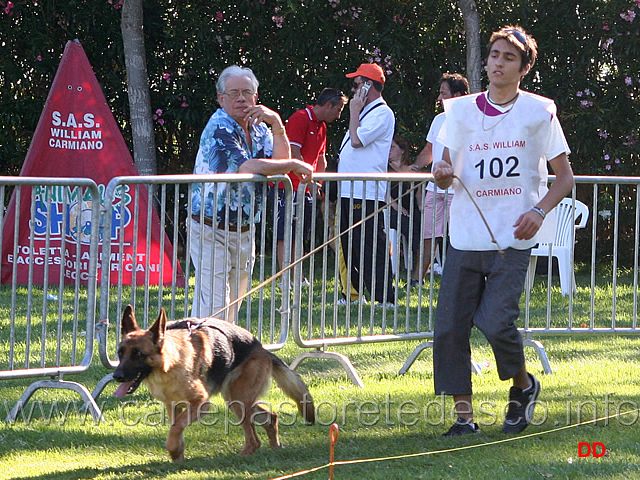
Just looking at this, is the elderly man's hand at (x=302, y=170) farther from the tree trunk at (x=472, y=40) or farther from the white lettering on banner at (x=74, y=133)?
the tree trunk at (x=472, y=40)

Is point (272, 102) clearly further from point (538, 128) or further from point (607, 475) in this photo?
point (607, 475)

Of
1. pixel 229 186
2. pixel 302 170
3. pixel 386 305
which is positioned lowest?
pixel 386 305

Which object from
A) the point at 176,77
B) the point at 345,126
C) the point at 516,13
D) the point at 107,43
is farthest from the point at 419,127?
the point at 107,43

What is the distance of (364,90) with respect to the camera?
987 cm

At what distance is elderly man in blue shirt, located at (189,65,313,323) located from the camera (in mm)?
6238

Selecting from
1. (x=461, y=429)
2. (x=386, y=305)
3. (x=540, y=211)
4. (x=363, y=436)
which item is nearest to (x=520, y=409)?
(x=461, y=429)

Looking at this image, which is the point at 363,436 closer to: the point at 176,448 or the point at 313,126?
the point at 176,448

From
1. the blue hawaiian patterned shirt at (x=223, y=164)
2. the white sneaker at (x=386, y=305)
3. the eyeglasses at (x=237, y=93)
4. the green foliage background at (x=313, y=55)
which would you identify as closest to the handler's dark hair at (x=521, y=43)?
the eyeglasses at (x=237, y=93)

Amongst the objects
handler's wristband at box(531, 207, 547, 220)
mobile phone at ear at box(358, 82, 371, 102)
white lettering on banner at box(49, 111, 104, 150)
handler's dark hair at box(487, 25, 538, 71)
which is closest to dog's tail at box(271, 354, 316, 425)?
handler's wristband at box(531, 207, 547, 220)

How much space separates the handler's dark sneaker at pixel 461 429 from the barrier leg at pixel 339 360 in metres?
1.22

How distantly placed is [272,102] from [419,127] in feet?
6.83

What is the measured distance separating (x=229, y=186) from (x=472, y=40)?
718cm

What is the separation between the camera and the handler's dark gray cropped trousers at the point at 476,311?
16.9 ft

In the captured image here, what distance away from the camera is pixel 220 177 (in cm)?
611
